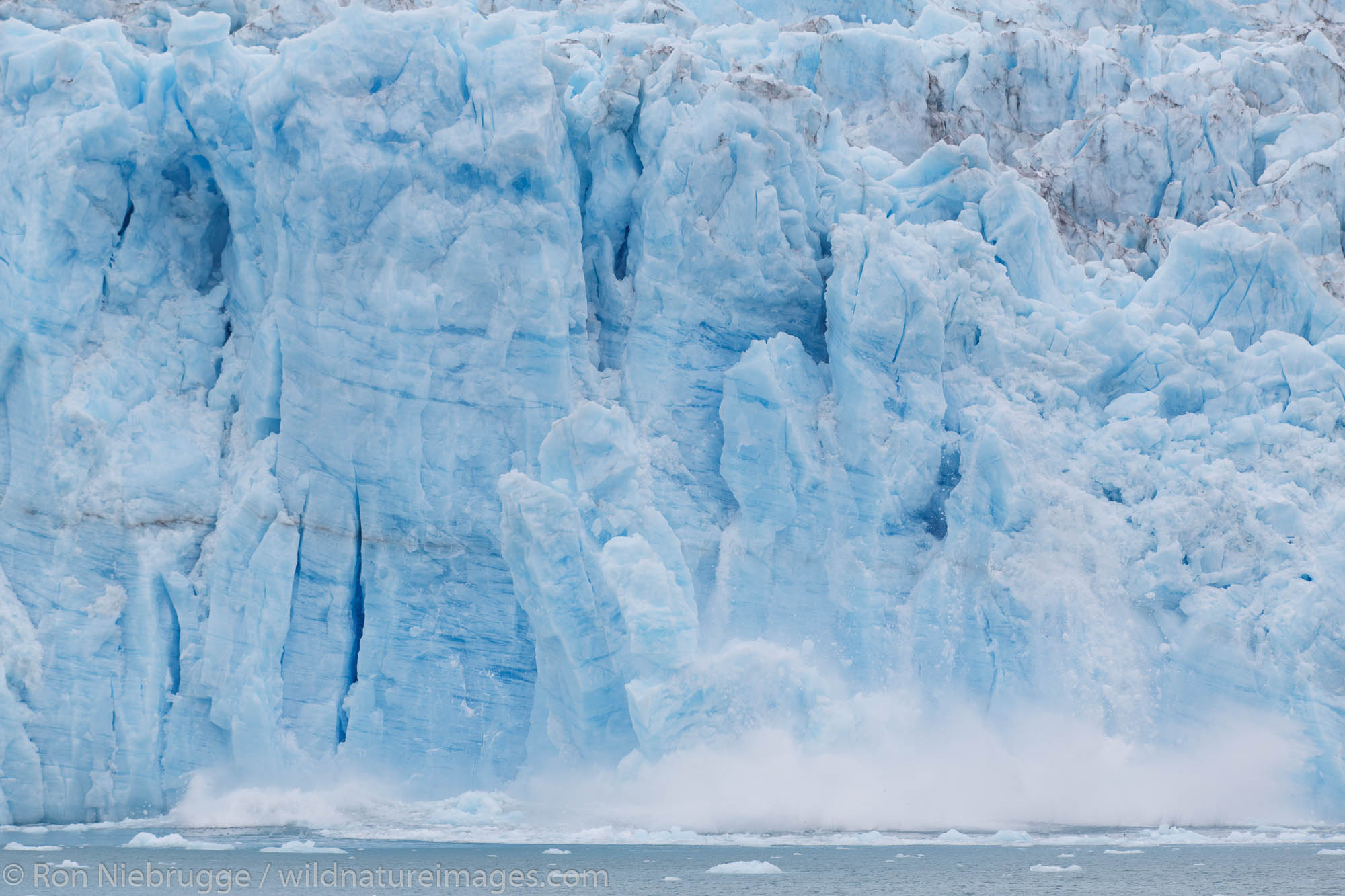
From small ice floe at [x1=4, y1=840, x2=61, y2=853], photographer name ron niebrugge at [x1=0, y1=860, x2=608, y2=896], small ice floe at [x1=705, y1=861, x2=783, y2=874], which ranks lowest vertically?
photographer name ron niebrugge at [x1=0, y1=860, x2=608, y2=896]

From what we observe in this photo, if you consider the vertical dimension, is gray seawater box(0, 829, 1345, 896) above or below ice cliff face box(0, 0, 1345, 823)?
below

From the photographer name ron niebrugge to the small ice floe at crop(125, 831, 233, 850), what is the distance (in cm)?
109

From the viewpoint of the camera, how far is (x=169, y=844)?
1678cm

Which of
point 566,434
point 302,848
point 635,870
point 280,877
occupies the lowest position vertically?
point 280,877

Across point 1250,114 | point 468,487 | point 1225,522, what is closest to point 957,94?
point 1250,114

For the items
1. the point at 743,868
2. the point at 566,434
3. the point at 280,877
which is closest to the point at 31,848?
the point at 280,877

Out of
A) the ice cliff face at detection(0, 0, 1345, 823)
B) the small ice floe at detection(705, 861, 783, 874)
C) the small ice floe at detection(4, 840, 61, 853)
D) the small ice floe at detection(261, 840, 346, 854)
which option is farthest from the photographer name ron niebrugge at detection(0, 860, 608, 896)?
the ice cliff face at detection(0, 0, 1345, 823)

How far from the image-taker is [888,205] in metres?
21.1

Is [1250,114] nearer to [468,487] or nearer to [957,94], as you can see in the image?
[957,94]

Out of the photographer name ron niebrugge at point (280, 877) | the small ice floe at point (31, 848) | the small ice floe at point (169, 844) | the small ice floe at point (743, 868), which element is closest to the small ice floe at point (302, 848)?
the small ice floe at point (169, 844)

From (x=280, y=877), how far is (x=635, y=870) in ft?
12.1

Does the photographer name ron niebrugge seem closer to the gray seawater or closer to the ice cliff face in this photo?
the gray seawater

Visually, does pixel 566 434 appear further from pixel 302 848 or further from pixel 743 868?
pixel 743 868

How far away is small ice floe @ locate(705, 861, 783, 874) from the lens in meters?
15.1
